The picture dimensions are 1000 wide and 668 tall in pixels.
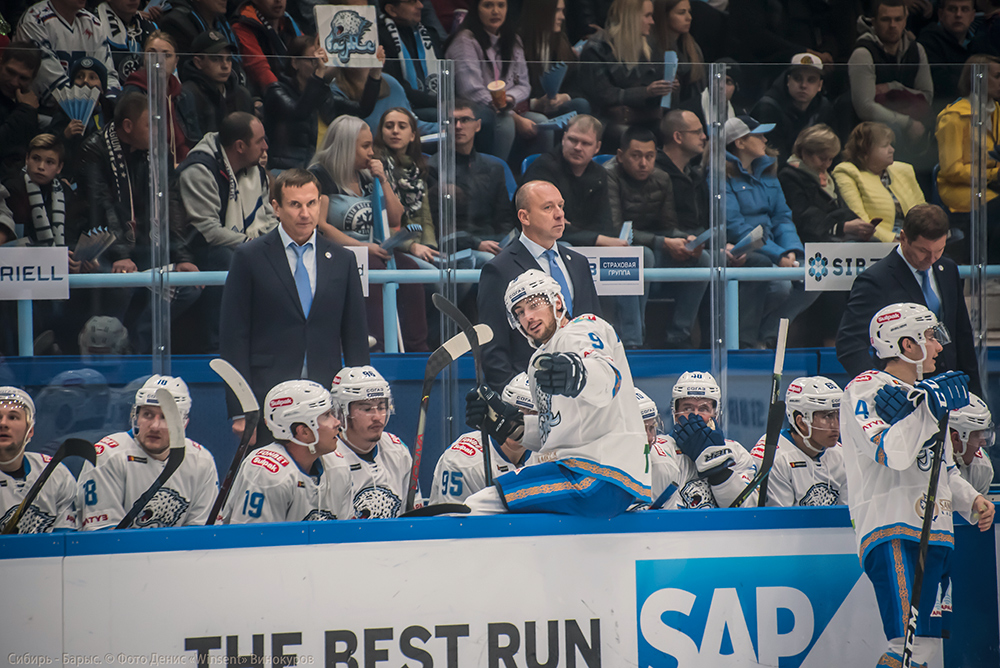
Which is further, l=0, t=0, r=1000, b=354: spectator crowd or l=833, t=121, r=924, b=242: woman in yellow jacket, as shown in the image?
l=833, t=121, r=924, b=242: woman in yellow jacket

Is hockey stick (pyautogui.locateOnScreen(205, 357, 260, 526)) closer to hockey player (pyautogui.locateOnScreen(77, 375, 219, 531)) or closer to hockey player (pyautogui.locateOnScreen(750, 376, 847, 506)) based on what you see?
hockey player (pyautogui.locateOnScreen(77, 375, 219, 531))

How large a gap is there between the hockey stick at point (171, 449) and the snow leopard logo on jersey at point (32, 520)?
387 millimetres

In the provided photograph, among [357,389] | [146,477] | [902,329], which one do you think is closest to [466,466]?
[357,389]

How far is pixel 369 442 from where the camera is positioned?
3842 millimetres

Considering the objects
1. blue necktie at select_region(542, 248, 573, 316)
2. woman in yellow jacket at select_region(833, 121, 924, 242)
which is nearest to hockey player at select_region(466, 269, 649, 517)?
blue necktie at select_region(542, 248, 573, 316)

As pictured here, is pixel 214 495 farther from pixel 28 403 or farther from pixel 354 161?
pixel 354 161

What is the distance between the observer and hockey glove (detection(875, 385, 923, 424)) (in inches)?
111

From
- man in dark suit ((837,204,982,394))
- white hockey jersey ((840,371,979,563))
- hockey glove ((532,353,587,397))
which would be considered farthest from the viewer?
man in dark suit ((837,204,982,394))

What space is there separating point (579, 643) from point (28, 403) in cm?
230

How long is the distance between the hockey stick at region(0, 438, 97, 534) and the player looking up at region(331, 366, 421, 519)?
907 millimetres

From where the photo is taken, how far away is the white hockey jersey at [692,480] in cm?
370

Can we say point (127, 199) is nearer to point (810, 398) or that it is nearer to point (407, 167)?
point (407, 167)

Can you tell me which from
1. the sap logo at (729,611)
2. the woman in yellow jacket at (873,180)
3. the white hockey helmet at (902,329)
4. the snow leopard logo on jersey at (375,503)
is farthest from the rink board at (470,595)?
the woman in yellow jacket at (873,180)

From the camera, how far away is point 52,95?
395 centimetres
